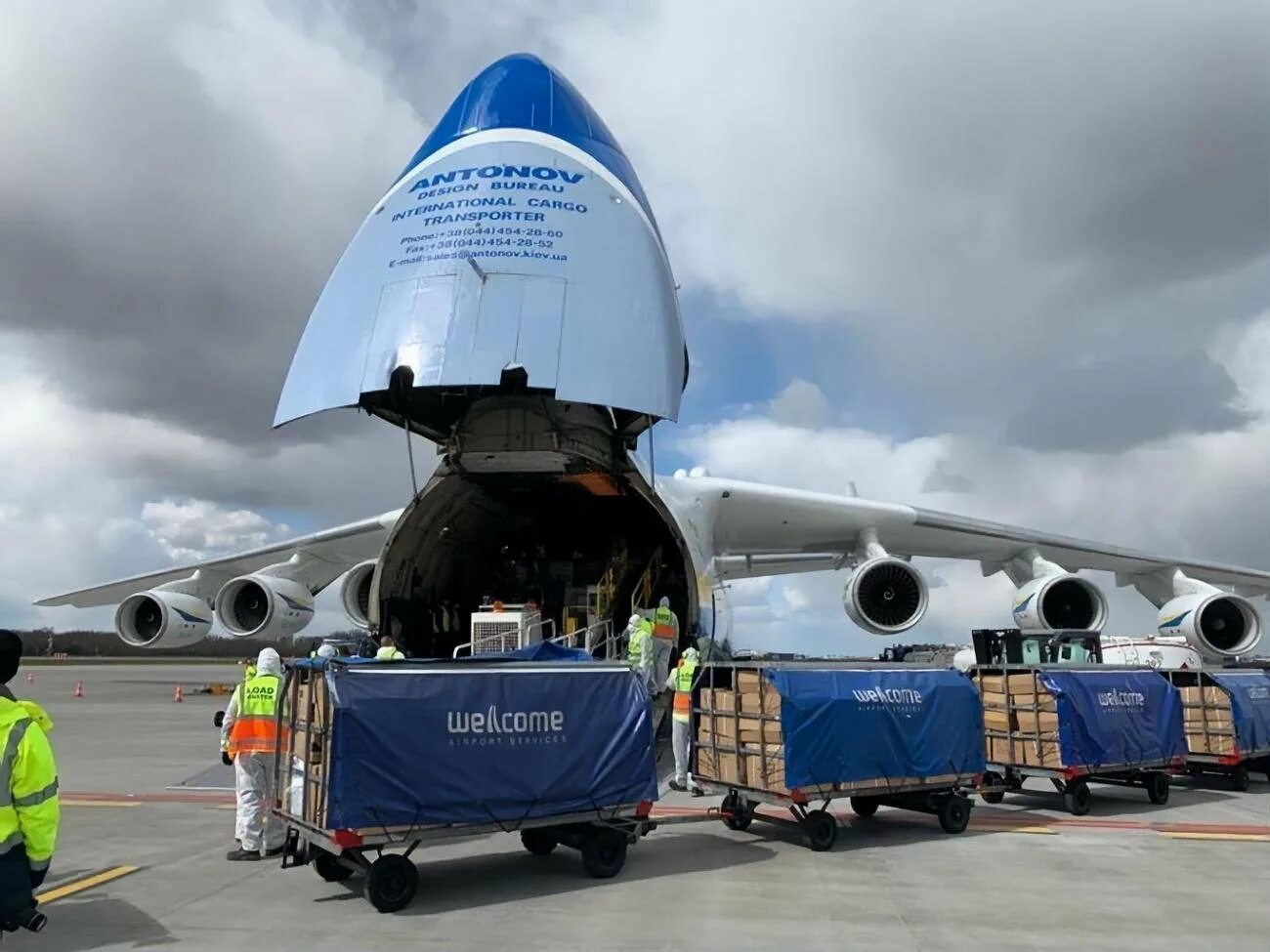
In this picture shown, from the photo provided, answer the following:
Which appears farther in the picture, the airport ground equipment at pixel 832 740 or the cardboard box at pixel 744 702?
the cardboard box at pixel 744 702

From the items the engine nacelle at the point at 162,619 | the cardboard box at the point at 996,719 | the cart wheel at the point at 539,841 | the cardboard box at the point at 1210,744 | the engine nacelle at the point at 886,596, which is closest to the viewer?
the cart wheel at the point at 539,841

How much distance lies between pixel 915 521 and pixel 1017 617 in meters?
2.06

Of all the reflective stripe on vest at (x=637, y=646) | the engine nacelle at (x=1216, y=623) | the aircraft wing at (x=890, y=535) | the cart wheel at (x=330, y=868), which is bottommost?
the cart wheel at (x=330, y=868)

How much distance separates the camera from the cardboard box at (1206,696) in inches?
413

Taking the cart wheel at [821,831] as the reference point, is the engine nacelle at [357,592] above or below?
above

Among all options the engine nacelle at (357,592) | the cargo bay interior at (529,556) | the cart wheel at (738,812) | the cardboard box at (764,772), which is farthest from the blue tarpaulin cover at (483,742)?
the engine nacelle at (357,592)

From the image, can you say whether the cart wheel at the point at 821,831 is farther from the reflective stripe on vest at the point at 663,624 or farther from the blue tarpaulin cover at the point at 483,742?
the reflective stripe on vest at the point at 663,624

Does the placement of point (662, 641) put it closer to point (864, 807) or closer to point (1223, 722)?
point (864, 807)

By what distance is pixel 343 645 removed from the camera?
1465cm

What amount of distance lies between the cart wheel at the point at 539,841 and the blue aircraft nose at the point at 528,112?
6847 millimetres

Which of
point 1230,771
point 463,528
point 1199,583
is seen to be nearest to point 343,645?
point 463,528

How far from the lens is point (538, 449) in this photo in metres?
11.2

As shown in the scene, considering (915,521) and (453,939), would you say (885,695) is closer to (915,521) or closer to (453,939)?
(453,939)

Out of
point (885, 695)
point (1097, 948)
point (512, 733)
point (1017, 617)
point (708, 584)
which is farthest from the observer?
point (1017, 617)
